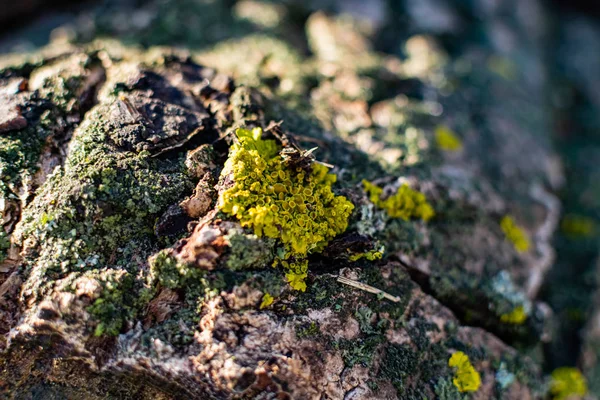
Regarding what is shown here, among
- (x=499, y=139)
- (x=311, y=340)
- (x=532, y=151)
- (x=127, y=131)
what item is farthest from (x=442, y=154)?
(x=127, y=131)

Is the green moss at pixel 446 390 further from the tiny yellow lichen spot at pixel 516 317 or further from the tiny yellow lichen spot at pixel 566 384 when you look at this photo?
the tiny yellow lichen spot at pixel 566 384

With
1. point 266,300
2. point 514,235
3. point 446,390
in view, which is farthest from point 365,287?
point 514,235

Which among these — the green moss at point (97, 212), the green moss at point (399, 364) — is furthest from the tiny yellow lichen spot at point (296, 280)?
the green moss at point (97, 212)

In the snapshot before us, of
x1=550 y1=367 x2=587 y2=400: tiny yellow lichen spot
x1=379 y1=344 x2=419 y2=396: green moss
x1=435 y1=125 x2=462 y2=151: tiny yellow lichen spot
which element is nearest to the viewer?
x1=379 y1=344 x2=419 y2=396: green moss

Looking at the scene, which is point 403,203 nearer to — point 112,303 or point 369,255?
point 369,255

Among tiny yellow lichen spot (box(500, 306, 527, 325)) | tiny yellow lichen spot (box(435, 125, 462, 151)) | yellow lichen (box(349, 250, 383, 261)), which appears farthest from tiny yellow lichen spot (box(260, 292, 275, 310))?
tiny yellow lichen spot (box(435, 125, 462, 151))

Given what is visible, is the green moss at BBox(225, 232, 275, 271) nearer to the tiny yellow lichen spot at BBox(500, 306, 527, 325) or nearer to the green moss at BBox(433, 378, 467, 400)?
the green moss at BBox(433, 378, 467, 400)

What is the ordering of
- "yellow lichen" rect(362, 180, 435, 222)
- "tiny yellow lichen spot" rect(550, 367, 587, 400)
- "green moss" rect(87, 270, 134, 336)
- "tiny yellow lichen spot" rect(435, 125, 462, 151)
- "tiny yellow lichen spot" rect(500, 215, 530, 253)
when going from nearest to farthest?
"green moss" rect(87, 270, 134, 336)
"yellow lichen" rect(362, 180, 435, 222)
"tiny yellow lichen spot" rect(550, 367, 587, 400)
"tiny yellow lichen spot" rect(500, 215, 530, 253)
"tiny yellow lichen spot" rect(435, 125, 462, 151)
